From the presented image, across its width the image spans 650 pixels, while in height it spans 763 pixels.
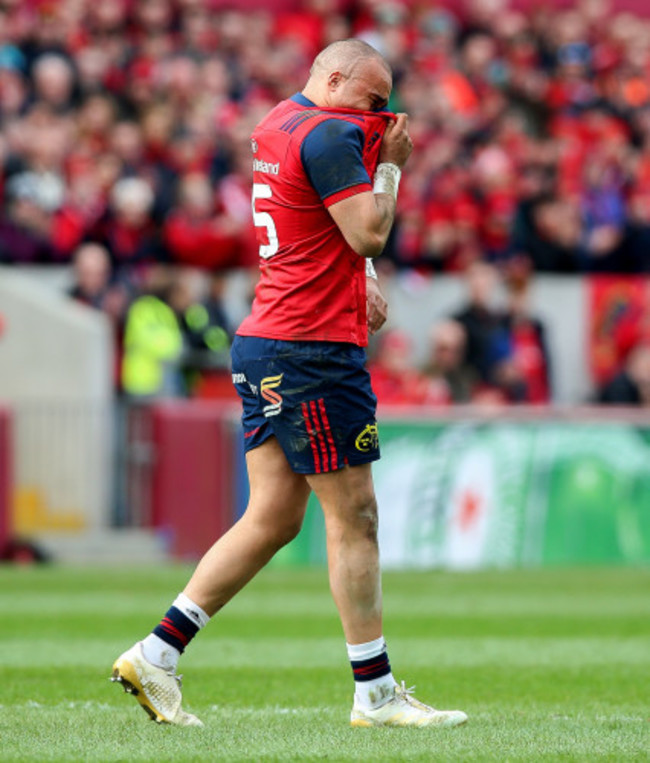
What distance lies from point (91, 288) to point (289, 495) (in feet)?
35.0

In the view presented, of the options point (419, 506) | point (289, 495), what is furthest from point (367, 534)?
point (419, 506)

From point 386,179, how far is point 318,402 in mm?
819

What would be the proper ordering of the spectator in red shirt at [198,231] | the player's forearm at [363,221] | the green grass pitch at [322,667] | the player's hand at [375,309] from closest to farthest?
the green grass pitch at [322,667], the player's forearm at [363,221], the player's hand at [375,309], the spectator in red shirt at [198,231]

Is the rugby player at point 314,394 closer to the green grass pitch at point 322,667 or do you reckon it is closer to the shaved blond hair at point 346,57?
the shaved blond hair at point 346,57

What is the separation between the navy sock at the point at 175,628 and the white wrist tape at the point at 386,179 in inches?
65.6

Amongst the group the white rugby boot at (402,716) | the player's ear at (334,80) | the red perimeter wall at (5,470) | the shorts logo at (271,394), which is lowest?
the red perimeter wall at (5,470)

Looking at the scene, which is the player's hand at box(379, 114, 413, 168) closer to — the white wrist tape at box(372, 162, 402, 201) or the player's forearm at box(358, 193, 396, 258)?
the white wrist tape at box(372, 162, 402, 201)

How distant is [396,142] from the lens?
5.96 m

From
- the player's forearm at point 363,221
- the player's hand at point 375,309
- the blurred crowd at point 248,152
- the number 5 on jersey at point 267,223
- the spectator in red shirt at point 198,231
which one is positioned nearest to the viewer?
the player's forearm at point 363,221

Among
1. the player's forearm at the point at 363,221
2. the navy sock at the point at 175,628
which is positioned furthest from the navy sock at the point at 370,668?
the player's forearm at the point at 363,221

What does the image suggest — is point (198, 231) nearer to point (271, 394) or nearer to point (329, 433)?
point (271, 394)

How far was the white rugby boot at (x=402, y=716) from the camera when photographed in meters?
5.96

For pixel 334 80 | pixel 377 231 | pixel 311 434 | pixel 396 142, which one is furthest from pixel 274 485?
pixel 334 80

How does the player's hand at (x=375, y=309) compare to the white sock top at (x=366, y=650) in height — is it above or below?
above
